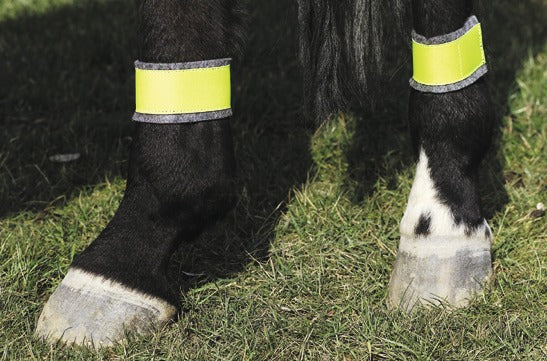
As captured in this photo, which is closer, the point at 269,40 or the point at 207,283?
the point at 207,283

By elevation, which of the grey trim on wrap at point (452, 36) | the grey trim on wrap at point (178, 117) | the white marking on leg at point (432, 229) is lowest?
the white marking on leg at point (432, 229)

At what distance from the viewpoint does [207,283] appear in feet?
5.93

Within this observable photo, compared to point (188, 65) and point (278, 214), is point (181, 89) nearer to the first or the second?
point (188, 65)

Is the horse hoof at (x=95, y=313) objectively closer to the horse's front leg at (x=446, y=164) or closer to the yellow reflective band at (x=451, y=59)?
the horse's front leg at (x=446, y=164)

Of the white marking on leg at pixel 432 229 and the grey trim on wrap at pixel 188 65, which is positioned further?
the white marking on leg at pixel 432 229

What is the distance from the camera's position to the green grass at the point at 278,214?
161 cm

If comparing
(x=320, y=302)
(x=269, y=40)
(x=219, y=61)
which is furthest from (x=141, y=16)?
(x=269, y=40)

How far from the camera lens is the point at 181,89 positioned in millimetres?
1580

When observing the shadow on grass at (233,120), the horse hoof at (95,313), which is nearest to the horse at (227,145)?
the horse hoof at (95,313)

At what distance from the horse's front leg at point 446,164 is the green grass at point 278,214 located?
2.3 inches

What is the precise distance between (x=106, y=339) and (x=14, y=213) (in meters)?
0.62

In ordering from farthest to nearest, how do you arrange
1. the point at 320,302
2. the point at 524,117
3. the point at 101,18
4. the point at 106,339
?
the point at 101,18 < the point at 524,117 < the point at 320,302 < the point at 106,339

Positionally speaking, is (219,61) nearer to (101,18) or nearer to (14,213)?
(14,213)

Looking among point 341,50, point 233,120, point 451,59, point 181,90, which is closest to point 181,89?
point 181,90
